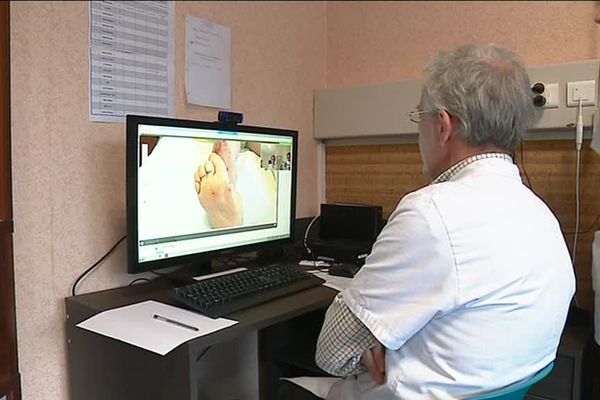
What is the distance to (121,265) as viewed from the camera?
1574 mm

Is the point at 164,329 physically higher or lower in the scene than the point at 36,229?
lower

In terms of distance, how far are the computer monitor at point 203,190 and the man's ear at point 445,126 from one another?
69 cm

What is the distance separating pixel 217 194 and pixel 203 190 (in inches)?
2.3

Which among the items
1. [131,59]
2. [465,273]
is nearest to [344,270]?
[465,273]

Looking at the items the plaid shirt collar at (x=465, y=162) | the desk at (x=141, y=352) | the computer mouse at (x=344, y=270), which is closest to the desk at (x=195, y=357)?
the desk at (x=141, y=352)

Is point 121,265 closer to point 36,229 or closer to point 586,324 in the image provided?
point 36,229

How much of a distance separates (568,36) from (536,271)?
1202 millimetres

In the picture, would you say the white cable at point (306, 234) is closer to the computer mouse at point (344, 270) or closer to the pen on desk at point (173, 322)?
the computer mouse at point (344, 270)

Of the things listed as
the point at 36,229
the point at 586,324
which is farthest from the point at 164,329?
the point at 586,324

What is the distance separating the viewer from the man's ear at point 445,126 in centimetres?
106

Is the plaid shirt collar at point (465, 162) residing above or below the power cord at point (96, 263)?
above

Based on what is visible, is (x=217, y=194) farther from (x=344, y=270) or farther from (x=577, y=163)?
(x=577, y=163)

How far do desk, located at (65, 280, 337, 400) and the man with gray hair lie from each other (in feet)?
0.71

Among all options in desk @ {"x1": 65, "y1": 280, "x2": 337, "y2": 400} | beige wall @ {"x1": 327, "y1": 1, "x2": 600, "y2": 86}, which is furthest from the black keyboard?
beige wall @ {"x1": 327, "y1": 1, "x2": 600, "y2": 86}
